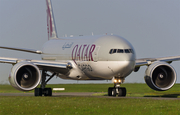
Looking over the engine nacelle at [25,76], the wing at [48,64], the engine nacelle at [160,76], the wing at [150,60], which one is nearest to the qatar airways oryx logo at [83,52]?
the wing at [48,64]

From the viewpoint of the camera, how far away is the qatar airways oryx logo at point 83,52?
96.6ft

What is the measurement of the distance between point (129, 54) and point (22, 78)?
7.65 metres

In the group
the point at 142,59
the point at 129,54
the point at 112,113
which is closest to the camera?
the point at 112,113

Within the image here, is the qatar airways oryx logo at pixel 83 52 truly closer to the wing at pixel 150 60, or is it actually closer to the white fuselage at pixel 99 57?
the white fuselage at pixel 99 57

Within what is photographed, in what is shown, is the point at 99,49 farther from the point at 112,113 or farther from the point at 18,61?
the point at 112,113

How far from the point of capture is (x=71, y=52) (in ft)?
108

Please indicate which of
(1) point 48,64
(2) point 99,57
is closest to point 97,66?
(2) point 99,57

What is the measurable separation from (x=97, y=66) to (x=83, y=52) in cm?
256

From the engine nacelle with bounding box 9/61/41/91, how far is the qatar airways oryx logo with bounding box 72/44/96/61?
419cm

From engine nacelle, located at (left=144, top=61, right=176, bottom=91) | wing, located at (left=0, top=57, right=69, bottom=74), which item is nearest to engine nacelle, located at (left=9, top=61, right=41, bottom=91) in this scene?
wing, located at (left=0, top=57, right=69, bottom=74)

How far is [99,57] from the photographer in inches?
1111

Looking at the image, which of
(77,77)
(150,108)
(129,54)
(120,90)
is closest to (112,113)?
(150,108)

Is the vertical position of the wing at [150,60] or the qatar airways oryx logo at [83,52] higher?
the qatar airways oryx logo at [83,52]

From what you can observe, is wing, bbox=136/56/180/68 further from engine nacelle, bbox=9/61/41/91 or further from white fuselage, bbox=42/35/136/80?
engine nacelle, bbox=9/61/41/91
